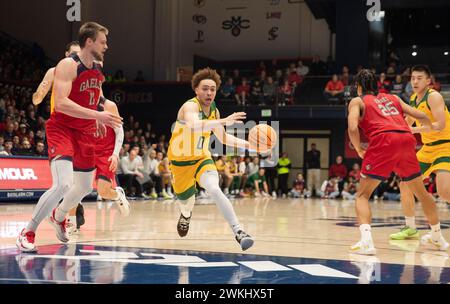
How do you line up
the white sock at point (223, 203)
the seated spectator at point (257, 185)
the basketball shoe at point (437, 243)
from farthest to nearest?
the seated spectator at point (257, 185), the basketball shoe at point (437, 243), the white sock at point (223, 203)

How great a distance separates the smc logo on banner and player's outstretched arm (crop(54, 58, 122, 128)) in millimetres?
8611

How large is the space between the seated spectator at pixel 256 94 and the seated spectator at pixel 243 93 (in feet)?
0.62

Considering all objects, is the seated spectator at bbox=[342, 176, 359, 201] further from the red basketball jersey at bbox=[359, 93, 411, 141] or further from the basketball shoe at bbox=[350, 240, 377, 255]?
the basketball shoe at bbox=[350, 240, 377, 255]

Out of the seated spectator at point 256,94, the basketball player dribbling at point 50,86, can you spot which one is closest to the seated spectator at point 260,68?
the seated spectator at point 256,94

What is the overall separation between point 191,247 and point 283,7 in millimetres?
22442

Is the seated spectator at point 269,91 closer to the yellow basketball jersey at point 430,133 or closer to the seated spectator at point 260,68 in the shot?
the seated spectator at point 260,68

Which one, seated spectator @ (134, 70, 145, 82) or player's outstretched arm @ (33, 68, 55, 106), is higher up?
seated spectator @ (134, 70, 145, 82)

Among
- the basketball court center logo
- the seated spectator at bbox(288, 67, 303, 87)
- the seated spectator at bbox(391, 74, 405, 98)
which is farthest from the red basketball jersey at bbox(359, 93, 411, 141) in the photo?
the basketball court center logo

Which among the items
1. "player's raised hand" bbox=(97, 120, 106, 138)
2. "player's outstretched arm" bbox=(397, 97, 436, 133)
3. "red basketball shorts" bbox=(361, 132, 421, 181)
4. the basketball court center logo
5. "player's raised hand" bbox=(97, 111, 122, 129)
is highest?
the basketball court center logo

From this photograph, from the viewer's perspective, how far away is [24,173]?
14.4m

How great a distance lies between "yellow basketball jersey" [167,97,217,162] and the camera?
658 cm

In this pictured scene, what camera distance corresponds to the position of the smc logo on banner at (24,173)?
13.8 metres

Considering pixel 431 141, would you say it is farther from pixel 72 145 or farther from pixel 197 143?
pixel 72 145
